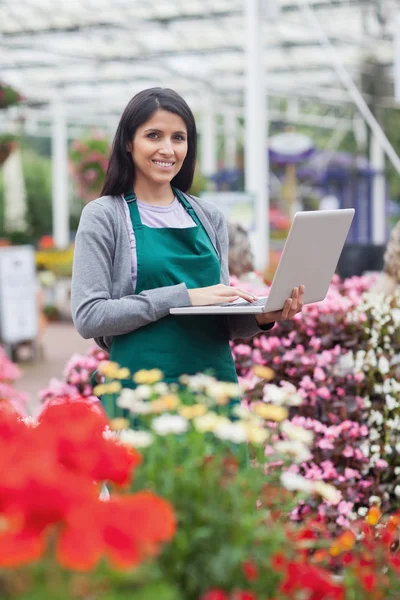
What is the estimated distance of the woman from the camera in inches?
98.6

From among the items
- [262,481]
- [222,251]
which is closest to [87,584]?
[262,481]

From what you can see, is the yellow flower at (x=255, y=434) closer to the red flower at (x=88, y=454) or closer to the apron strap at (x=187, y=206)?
the red flower at (x=88, y=454)

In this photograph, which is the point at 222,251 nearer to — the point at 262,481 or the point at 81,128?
the point at 262,481

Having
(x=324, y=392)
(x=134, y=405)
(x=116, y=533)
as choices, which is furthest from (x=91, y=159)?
(x=116, y=533)

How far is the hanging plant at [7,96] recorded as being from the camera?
916cm

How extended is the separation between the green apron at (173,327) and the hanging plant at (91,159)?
1701 centimetres

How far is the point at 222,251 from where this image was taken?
109 inches

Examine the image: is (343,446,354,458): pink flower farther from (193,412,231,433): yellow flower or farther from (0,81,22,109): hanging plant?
(0,81,22,109): hanging plant

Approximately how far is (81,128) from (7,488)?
3612 cm

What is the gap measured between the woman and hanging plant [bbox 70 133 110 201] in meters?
16.9

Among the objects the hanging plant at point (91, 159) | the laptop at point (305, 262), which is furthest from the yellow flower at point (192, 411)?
the hanging plant at point (91, 159)

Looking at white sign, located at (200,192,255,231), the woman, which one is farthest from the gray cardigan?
white sign, located at (200,192,255,231)

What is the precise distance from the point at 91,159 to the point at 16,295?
8.89 m

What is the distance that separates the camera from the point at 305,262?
99.3 inches
